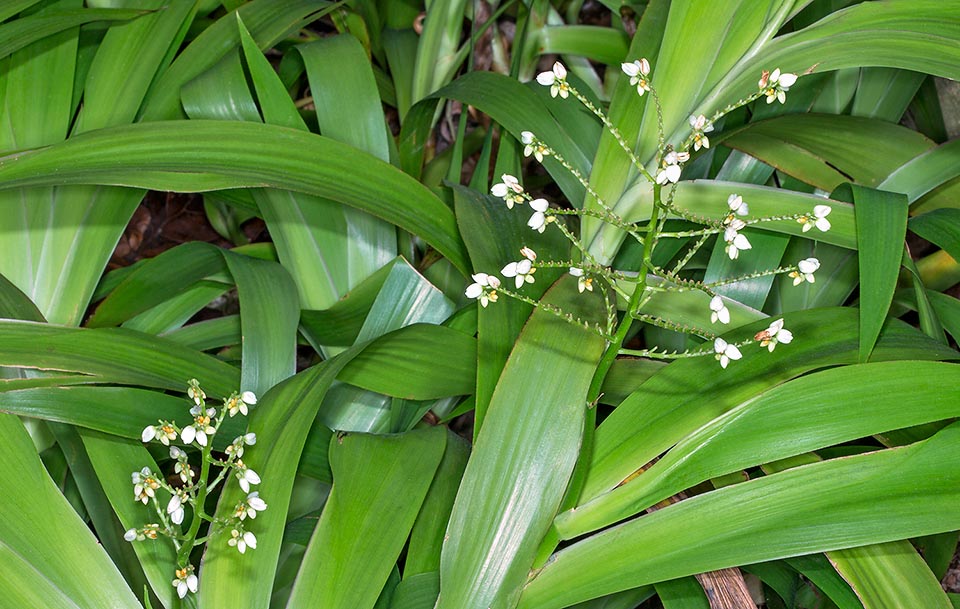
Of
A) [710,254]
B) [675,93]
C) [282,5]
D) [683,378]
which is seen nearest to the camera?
[683,378]

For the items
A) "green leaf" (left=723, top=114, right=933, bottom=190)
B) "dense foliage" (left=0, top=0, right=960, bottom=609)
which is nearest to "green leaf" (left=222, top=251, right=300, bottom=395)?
"dense foliage" (left=0, top=0, right=960, bottom=609)

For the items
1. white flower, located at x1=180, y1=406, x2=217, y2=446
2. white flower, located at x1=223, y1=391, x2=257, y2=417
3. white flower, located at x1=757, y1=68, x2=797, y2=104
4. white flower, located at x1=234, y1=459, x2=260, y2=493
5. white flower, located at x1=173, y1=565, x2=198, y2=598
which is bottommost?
white flower, located at x1=173, y1=565, x2=198, y2=598

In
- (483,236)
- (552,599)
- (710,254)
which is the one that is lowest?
(552,599)

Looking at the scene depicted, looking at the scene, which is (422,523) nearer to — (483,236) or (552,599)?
(552,599)

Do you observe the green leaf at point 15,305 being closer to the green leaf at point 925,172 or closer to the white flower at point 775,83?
the white flower at point 775,83

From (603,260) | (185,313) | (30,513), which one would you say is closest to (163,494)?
(30,513)

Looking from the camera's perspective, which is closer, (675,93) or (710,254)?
(675,93)

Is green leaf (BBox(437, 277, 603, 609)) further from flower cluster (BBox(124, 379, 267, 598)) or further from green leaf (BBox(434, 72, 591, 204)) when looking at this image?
green leaf (BBox(434, 72, 591, 204))
